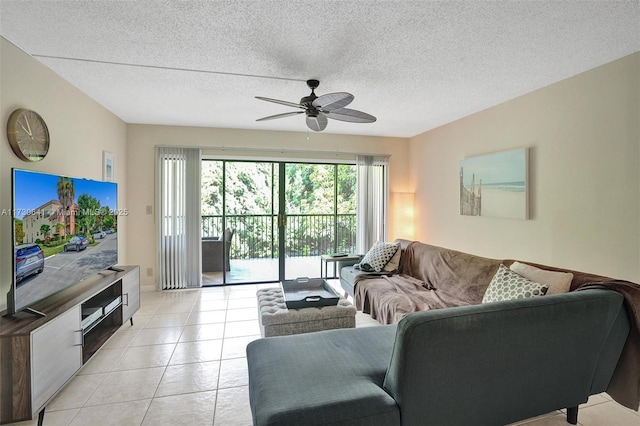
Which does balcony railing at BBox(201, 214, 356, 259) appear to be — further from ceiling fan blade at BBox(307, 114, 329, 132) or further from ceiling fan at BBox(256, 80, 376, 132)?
ceiling fan at BBox(256, 80, 376, 132)

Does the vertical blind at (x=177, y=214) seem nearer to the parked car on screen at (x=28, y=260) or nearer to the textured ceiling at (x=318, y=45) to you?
the textured ceiling at (x=318, y=45)

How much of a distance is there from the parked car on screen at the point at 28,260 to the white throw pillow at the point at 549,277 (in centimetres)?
341

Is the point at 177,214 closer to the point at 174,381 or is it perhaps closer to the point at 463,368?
the point at 174,381

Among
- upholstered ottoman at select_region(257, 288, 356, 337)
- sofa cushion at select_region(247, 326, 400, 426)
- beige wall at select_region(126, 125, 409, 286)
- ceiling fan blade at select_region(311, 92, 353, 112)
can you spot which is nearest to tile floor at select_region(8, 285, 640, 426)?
upholstered ottoman at select_region(257, 288, 356, 337)

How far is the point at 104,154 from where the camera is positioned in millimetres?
3619

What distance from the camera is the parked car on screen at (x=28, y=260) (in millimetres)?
1884

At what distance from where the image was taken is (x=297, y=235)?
5.64 m

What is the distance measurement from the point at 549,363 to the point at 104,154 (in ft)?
14.8

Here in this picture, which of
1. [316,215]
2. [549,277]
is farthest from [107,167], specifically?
[549,277]

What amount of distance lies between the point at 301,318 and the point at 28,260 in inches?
74.6

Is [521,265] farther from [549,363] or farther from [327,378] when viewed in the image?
[327,378]

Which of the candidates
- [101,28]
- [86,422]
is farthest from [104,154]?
[86,422]

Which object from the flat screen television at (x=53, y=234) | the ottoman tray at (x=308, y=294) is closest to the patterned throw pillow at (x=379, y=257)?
the ottoman tray at (x=308, y=294)

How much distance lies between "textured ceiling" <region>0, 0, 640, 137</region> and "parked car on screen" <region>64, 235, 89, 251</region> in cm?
143
